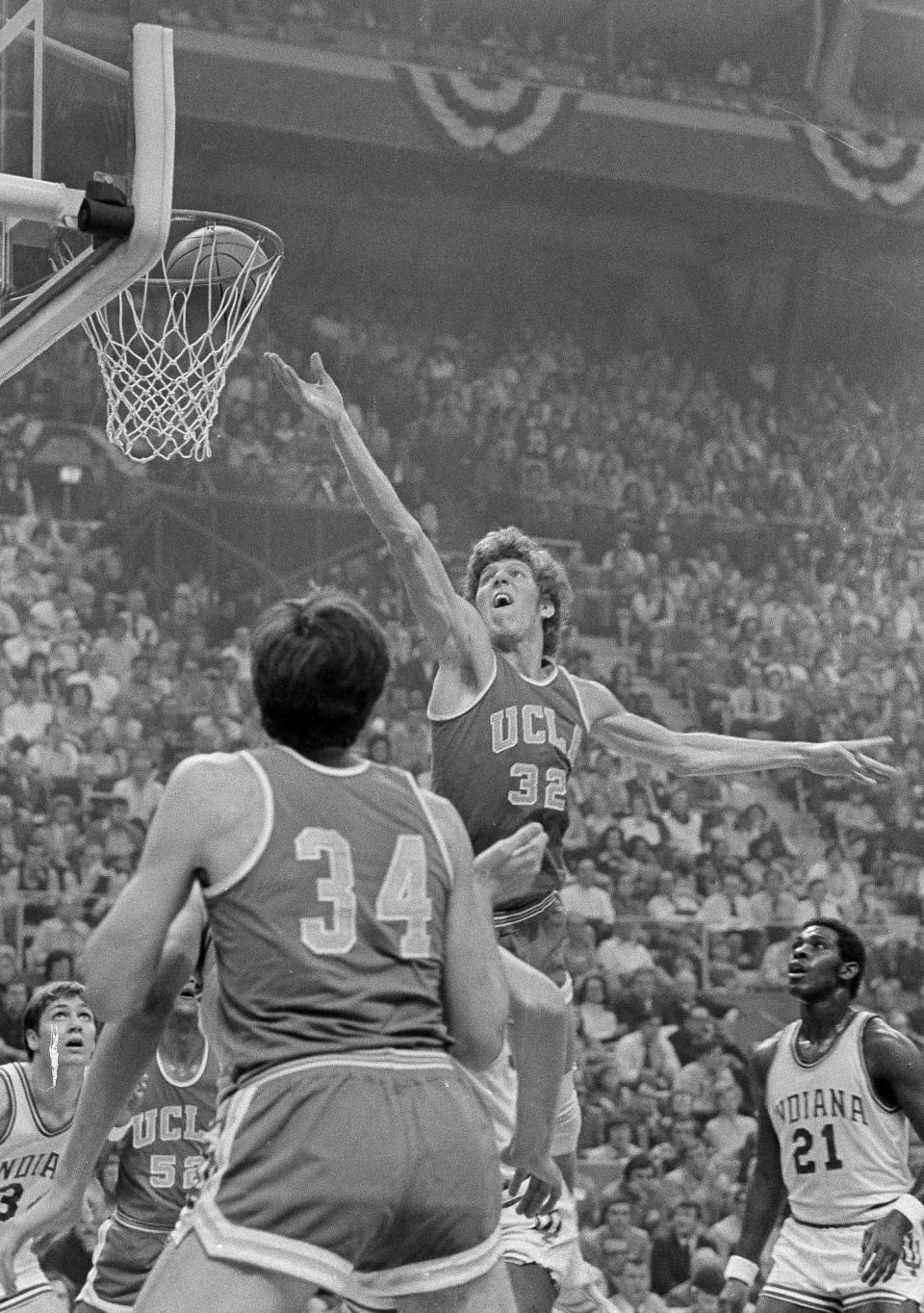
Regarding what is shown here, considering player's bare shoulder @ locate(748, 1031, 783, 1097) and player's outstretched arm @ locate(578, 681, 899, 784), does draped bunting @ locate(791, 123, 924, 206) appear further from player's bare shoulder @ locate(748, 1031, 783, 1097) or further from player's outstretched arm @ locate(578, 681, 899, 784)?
player's outstretched arm @ locate(578, 681, 899, 784)

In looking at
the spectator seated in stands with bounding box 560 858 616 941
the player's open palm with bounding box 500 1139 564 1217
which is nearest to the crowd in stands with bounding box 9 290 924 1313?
the spectator seated in stands with bounding box 560 858 616 941

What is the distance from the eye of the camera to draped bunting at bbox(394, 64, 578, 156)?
974 inches

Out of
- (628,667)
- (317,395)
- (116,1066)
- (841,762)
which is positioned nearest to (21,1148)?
(841,762)

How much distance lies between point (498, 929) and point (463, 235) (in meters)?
20.8

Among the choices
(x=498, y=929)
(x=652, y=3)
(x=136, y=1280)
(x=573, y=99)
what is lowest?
(x=136, y=1280)

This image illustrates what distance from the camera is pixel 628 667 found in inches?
814

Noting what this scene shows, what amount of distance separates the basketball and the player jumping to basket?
12.0 ft

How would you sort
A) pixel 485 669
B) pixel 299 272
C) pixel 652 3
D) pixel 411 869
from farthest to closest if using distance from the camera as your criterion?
pixel 652 3 < pixel 299 272 < pixel 485 669 < pixel 411 869

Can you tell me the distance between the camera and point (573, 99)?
998 inches

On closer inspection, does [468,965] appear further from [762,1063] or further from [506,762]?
[762,1063]

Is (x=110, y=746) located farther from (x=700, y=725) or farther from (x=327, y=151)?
(x=327, y=151)

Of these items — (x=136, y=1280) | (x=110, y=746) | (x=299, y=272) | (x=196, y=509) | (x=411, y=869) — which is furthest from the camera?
(x=299, y=272)


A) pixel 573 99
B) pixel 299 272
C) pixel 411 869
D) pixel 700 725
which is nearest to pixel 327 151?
pixel 299 272

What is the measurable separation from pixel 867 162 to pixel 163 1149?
22.3 m
